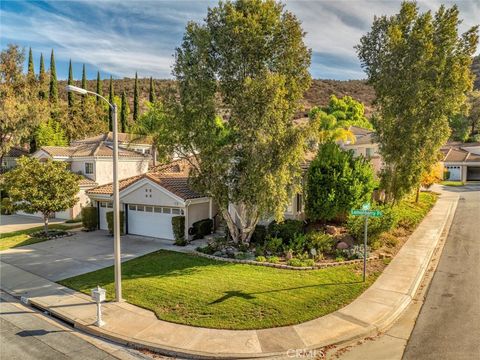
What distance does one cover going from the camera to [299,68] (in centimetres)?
1695

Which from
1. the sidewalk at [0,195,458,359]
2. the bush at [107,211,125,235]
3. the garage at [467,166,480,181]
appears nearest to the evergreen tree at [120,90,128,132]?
the bush at [107,211,125,235]

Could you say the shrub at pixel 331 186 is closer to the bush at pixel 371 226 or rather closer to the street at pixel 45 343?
the bush at pixel 371 226

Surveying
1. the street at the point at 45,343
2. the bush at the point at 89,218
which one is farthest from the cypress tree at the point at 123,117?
the street at the point at 45,343

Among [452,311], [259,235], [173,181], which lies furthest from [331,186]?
[173,181]

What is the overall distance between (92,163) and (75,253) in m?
14.1

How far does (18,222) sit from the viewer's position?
2838cm

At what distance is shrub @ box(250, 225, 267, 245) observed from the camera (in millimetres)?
18609

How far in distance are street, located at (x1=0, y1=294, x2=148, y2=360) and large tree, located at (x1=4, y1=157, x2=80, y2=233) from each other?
38.0 ft

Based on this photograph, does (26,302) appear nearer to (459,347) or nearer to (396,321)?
(396,321)

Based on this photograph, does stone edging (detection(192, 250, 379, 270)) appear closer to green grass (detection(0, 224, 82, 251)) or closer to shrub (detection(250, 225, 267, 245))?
shrub (detection(250, 225, 267, 245))

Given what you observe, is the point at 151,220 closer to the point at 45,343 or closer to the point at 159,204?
the point at 159,204

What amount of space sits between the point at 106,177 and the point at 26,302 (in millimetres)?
20042

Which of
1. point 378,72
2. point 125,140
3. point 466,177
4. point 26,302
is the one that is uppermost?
point 378,72

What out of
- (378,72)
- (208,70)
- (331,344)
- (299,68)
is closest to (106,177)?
(208,70)
